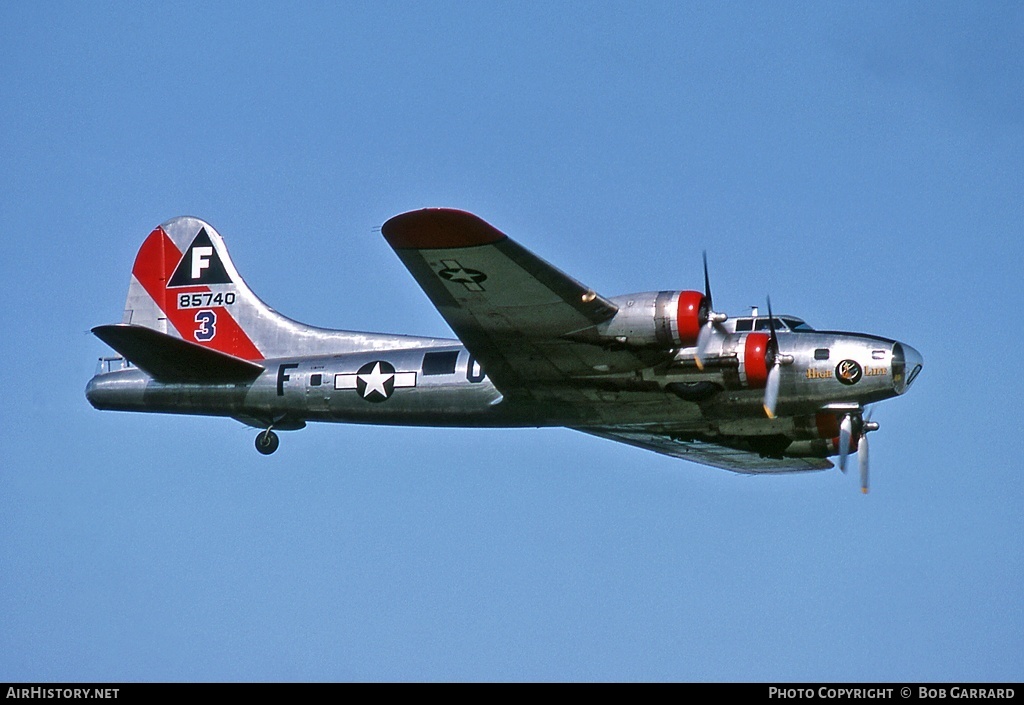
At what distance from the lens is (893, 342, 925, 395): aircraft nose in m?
20.7

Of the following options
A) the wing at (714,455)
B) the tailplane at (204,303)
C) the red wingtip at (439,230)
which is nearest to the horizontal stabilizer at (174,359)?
the tailplane at (204,303)

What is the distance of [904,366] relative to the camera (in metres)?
20.8

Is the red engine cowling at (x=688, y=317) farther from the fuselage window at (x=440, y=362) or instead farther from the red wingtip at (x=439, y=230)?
the fuselage window at (x=440, y=362)

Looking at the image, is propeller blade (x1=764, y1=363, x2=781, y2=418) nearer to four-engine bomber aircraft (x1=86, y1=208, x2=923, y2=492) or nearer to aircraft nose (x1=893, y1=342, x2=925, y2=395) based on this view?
four-engine bomber aircraft (x1=86, y1=208, x2=923, y2=492)

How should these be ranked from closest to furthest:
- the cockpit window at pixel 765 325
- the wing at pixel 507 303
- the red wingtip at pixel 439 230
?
1. the red wingtip at pixel 439 230
2. the wing at pixel 507 303
3. the cockpit window at pixel 765 325

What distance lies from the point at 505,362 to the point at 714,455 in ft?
19.8

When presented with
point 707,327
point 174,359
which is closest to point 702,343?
point 707,327

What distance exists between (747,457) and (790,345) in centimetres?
515

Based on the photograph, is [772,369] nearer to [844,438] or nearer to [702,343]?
[702,343]

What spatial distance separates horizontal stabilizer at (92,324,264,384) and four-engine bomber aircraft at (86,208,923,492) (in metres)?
0.03

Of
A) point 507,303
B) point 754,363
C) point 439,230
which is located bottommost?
point 754,363

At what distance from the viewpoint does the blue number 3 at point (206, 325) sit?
25.5 meters

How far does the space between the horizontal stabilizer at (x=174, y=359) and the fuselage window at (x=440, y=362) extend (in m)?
2.90
